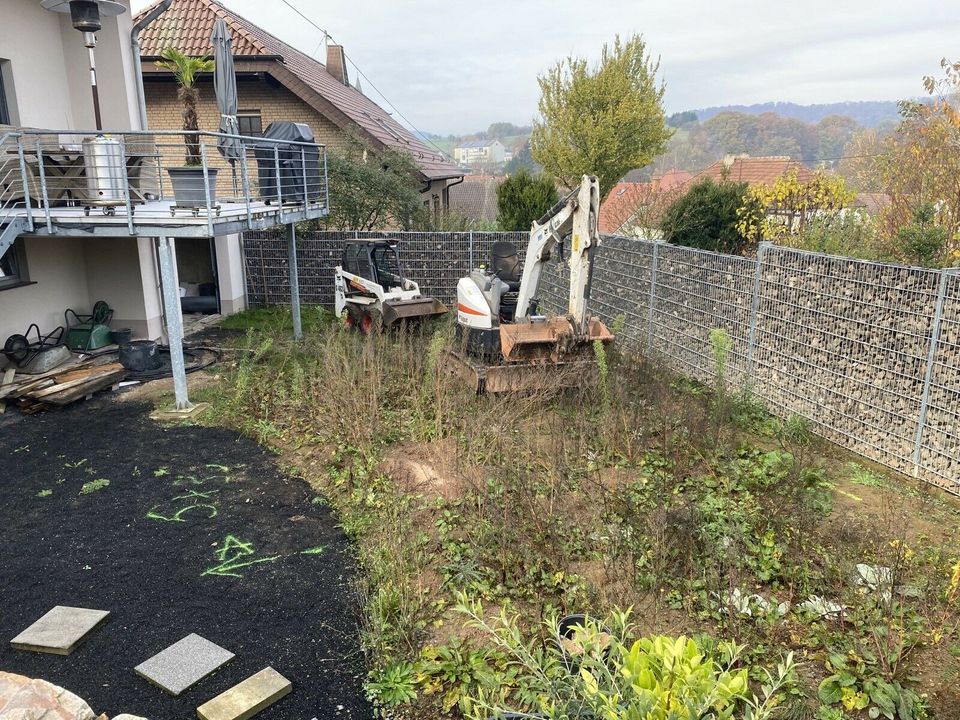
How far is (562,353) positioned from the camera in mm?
8281

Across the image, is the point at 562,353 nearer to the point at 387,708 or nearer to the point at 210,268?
the point at 387,708

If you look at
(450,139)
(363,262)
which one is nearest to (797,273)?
(363,262)

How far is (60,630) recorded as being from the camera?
14.5ft

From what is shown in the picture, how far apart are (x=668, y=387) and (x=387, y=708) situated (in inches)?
212

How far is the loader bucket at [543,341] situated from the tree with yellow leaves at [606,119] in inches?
675

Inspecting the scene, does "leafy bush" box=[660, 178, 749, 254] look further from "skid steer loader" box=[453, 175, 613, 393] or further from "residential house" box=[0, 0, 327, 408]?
"residential house" box=[0, 0, 327, 408]

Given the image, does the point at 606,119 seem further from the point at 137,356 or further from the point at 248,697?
the point at 248,697

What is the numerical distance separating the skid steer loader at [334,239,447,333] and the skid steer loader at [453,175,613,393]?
208 cm

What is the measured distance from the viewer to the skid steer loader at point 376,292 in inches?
438

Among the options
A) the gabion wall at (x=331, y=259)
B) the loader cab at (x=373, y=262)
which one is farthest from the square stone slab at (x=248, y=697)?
the gabion wall at (x=331, y=259)

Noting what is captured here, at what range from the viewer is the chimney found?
94.9ft

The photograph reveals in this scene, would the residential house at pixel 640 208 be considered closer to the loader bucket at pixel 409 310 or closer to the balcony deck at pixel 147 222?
the loader bucket at pixel 409 310

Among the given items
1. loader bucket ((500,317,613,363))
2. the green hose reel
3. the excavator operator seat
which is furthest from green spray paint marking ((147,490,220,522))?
the green hose reel

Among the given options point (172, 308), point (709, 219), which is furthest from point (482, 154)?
point (172, 308)
